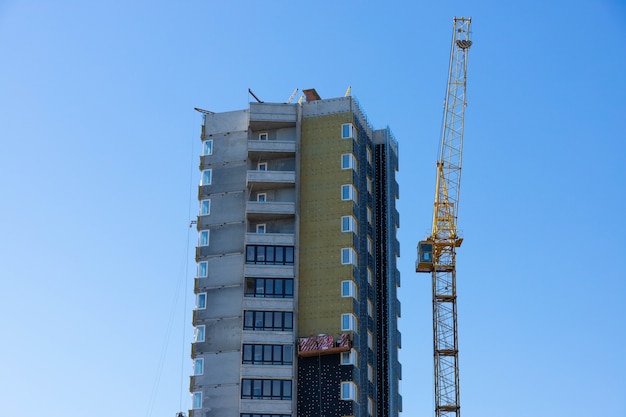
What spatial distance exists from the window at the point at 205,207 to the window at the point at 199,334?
1496cm

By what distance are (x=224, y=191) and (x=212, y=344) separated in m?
20.2

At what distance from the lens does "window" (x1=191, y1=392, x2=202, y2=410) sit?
152250mm

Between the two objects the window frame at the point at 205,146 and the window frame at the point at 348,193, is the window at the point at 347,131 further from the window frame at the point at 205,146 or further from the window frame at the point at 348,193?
the window frame at the point at 205,146

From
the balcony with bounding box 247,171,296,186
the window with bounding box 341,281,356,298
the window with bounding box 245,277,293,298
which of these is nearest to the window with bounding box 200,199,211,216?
the balcony with bounding box 247,171,296,186

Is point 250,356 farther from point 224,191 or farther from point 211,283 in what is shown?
point 224,191

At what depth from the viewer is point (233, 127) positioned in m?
166

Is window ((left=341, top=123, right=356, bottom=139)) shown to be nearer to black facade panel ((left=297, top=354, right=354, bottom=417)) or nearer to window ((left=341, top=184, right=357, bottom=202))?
window ((left=341, top=184, right=357, bottom=202))

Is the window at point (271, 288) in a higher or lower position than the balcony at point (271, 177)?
lower

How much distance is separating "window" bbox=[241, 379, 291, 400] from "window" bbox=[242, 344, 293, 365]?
7.24ft

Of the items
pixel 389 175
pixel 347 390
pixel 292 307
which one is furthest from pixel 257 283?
pixel 389 175

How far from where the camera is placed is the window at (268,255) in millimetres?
157125

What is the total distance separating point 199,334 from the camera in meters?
156

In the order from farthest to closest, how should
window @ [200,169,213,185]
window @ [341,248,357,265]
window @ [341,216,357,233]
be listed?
window @ [200,169,213,185]
window @ [341,216,357,233]
window @ [341,248,357,265]

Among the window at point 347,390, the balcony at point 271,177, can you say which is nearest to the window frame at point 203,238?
the balcony at point 271,177
